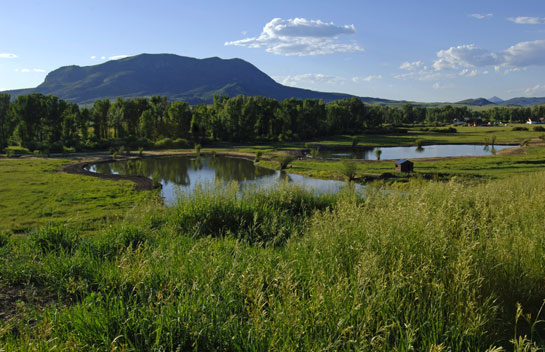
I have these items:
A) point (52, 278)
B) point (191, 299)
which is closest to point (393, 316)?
point (191, 299)

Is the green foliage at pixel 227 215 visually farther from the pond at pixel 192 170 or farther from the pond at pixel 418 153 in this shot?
the pond at pixel 418 153

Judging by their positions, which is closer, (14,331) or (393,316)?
(393,316)

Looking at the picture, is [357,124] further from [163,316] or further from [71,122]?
[163,316]

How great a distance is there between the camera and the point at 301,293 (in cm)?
530

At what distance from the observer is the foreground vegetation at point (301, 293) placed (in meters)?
4.22

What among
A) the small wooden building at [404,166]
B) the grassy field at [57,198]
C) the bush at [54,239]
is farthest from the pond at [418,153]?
the bush at [54,239]

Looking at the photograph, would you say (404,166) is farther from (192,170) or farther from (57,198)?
(57,198)

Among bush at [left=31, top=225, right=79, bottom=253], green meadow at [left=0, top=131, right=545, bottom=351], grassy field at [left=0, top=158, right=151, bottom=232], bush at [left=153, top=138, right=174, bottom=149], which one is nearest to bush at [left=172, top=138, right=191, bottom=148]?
bush at [left=153, top=138, right=174, bottom=149]

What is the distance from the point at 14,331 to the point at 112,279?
1442mm

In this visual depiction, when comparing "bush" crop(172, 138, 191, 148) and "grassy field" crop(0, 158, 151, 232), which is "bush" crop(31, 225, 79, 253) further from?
"bush" crop(172, 138, 191, 148)

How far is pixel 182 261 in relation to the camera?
6613 mm

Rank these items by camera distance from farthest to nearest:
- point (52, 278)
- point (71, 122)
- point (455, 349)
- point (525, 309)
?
point (71, 122)
point (52, 278)
point (525, 309)
point (455, 349)

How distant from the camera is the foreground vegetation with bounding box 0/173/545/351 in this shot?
13.9ft

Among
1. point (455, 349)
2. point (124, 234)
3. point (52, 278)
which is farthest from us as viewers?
point (124, 234)
